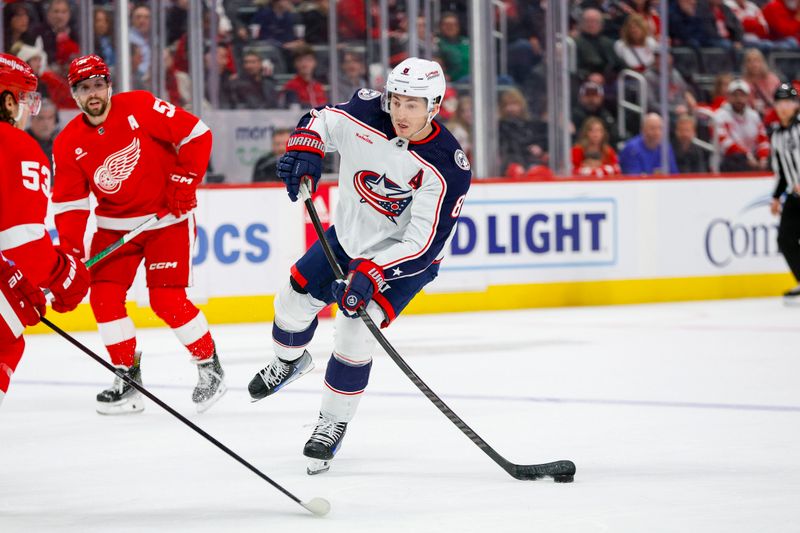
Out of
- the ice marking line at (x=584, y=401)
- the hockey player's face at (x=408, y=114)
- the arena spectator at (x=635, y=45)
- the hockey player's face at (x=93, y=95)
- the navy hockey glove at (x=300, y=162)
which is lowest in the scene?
the ice marking line at (x=584, y=401)

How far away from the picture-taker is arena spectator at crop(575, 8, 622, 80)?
371 inches

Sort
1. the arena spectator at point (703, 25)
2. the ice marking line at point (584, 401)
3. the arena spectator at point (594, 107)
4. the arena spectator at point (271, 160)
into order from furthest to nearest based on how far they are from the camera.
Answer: the arena spectator at point (703, 25) < the arena spectator at point (594, 107) < the arena spectator at point (271, 160) < the ice marking line at point (584, 401)

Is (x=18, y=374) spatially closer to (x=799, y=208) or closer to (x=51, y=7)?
(x=51, y=7)

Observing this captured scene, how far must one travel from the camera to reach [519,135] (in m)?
8.62

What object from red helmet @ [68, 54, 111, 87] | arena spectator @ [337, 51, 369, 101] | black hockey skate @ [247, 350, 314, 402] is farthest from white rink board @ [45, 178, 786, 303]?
black hockey skate @ [247, 350, 314, 402]

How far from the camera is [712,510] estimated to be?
2971mm

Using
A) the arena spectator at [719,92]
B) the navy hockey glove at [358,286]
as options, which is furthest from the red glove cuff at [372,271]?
the arena spectator at [719,92]

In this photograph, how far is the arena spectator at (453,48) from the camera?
847cm

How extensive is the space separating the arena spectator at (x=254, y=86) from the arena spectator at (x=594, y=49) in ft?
7.93

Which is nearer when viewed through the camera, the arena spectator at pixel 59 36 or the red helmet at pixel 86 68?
the red helmet at pixel 86 68

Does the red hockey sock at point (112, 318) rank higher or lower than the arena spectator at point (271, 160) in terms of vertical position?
lower

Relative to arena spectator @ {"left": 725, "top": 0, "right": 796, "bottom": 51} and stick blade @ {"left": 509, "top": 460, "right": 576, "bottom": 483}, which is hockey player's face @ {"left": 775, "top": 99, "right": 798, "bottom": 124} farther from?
stick blade @ {"left": 509, "top": 460, "right": 576, "bottom": 483}

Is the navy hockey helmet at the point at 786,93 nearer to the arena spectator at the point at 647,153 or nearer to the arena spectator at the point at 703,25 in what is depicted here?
the arena spectator at the point at 647,153

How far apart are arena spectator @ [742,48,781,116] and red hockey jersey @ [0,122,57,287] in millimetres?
8032
